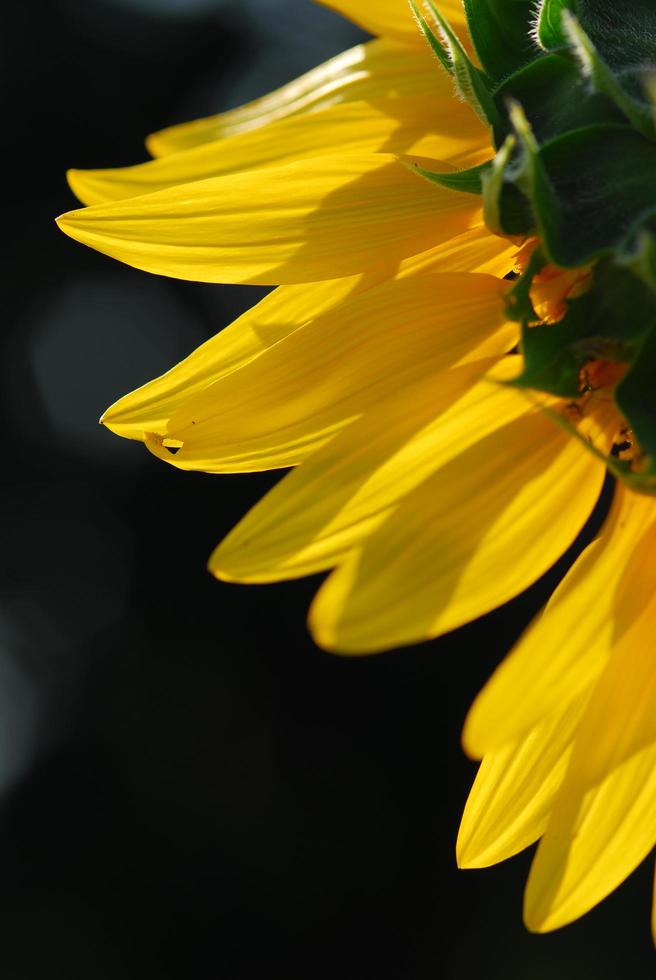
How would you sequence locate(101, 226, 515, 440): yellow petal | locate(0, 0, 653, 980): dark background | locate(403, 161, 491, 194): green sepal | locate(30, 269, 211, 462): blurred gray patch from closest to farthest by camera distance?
locate(403, 161, 491, 194): green sepal < locate(101, 226, 515, 440): yellow petal < locate(0, 0, 653, 980): dark background < locate(30, 269, 211, 462): blurred gray patch

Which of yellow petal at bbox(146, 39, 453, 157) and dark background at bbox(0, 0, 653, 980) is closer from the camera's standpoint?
yellow petal at bbox(146, 39, 453, 157)

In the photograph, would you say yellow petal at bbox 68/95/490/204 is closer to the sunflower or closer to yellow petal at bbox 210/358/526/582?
the sunflower

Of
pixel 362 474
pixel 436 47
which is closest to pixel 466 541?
pixel 362 474

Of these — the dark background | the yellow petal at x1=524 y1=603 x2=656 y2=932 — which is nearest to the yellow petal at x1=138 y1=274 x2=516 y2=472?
the yellow petal at x1=524 y1=603 x2=656 y2=932

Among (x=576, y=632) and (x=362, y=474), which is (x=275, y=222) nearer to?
(x=362, y=474)

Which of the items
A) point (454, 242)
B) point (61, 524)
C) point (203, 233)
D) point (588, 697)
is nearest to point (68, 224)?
point (203, 233)

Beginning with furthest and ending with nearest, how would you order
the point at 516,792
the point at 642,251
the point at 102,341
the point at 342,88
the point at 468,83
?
1. the point at 102,341
2. the point at 342,88
3. the point at 516,792
4. the point at 468,83
5. the point at 642,251

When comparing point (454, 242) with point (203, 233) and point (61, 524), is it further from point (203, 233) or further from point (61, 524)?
point (61, 524)
